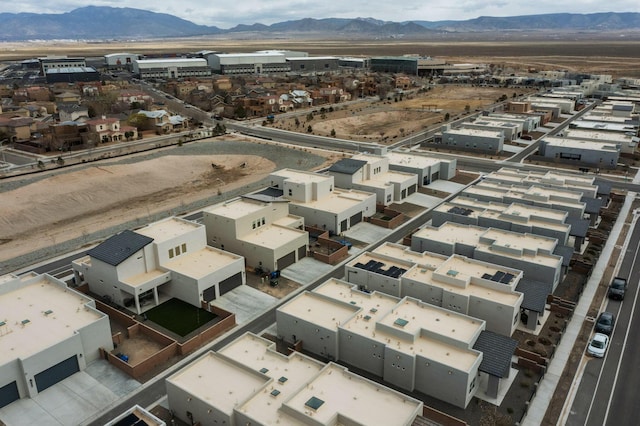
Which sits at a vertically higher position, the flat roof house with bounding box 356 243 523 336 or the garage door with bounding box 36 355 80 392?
the flat roof house with bounding box 356 243 523 336

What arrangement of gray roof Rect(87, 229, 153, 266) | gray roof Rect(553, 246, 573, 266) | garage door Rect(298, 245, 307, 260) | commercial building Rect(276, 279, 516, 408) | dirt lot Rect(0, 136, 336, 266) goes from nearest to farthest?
commercial building Rect(276, 279, 516, 408) < gray roof Rect(87, 229, 153, 266) < gray roof Rect(553, 246, 573, 266) < garage door Rect(298, 245, 307, 260) < dirt lot Rect(0, 136, 336, 266)

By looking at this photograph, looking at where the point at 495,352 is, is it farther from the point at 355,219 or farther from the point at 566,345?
the point at 355,219

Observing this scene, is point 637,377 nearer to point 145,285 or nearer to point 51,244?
point 145,285

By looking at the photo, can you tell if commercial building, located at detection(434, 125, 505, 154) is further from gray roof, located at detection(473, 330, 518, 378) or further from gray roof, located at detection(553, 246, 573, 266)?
gray roof, located at detection(473, 330, 518, 378)

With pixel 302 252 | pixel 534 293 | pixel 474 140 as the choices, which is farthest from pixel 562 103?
pixel 302 252

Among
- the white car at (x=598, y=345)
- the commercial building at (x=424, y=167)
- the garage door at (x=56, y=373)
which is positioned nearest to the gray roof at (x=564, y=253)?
the white car at (x=598, y=345)

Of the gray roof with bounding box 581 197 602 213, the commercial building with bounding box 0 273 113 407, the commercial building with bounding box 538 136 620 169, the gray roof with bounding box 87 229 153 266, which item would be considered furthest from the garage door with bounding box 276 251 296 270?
the commercial building with bounding box 538 136 620 169

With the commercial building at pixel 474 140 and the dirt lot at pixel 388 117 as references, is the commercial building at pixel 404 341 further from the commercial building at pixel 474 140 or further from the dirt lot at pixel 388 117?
the dirt lot at pixel 388 117
